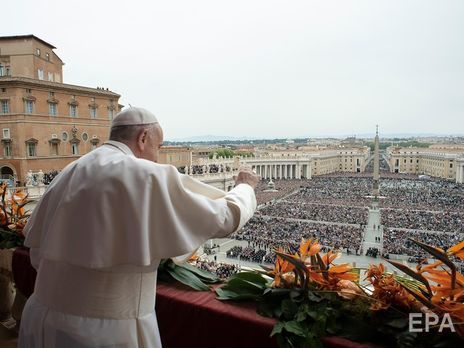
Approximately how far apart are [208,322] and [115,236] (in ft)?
2.45

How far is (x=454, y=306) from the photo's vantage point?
1.43 metres

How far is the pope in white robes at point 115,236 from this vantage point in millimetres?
1322

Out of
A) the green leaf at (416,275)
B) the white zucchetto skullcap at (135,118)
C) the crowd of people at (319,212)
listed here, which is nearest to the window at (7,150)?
the white zucchetto skullcap at (135,118)

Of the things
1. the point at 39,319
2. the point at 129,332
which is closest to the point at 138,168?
the point at 129,332

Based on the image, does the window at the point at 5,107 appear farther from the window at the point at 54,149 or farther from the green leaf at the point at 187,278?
the green leaf at the point at 187,278

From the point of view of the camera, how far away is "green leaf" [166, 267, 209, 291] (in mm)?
2102

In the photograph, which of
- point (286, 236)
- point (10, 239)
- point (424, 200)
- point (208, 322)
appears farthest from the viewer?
point (424, 200)

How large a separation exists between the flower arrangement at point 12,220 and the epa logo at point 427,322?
2660 mm

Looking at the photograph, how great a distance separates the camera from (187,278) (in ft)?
7.11

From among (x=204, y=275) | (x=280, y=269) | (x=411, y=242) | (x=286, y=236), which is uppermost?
(x=280, y=269)

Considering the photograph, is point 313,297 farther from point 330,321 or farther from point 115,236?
point 115,236

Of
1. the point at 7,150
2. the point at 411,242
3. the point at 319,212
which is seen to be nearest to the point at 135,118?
the point at 7,150

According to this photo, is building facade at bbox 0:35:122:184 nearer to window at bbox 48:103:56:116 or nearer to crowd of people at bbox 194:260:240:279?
window at bbox 48:103:56:116

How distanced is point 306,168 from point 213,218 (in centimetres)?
6278
